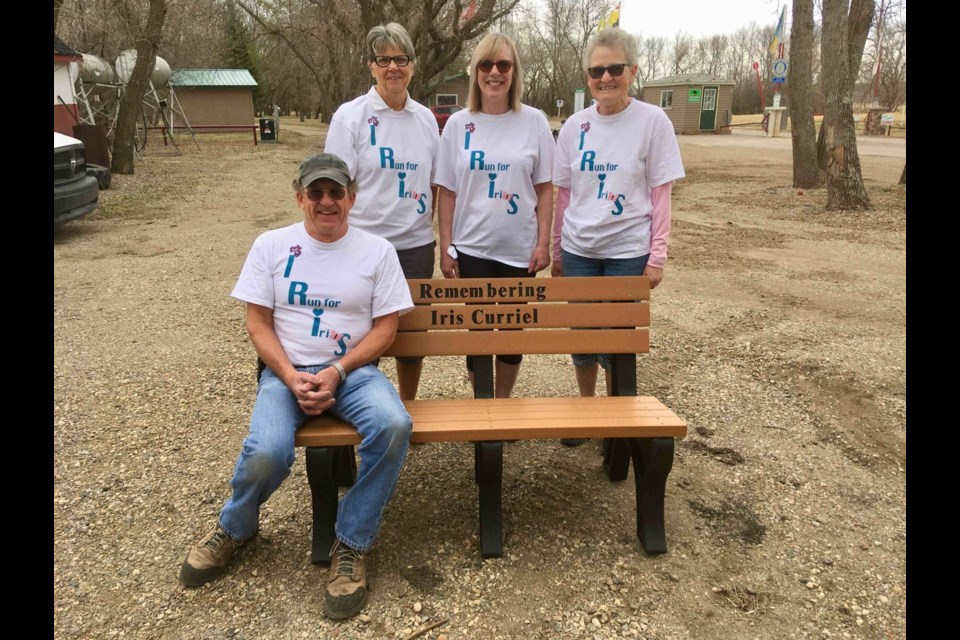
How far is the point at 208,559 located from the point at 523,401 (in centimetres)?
137

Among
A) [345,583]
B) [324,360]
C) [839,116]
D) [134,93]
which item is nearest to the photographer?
[345,583]

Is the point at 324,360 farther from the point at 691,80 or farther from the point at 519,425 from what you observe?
the point at 691,80

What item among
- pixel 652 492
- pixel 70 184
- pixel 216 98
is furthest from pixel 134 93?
pixel 216 98

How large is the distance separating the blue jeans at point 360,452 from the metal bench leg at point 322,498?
8 centimetres

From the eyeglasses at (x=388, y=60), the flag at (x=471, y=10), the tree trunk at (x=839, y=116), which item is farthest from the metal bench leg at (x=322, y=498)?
the flag at (x=471, y=10)

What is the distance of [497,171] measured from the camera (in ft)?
10.5

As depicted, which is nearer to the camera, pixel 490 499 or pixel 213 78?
pixel 490 499

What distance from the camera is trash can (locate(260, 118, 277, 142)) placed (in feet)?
90.6


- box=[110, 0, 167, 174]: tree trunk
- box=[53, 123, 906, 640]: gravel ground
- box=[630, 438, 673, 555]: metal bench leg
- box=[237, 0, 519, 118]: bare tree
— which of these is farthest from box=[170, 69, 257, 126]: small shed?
box=[630, 438, 673, 555]: metal bench leg

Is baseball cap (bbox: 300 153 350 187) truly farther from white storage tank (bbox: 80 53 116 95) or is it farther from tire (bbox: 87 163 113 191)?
white storage tank (bbox: 80 53 116 95)

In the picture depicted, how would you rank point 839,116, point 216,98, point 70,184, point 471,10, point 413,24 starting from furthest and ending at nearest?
point 216,98 < point 413,24 < point 471,10 < point 839,116 < point 70,184

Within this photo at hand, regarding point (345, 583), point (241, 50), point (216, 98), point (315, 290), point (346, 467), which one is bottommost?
point (345, 583)

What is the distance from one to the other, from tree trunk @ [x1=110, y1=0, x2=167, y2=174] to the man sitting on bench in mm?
15177
